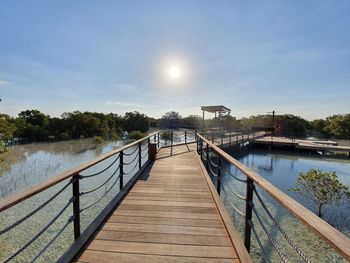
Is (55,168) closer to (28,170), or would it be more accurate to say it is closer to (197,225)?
(28,170)

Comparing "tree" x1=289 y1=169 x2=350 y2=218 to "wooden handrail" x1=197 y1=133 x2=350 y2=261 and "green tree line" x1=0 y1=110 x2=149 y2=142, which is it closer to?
"wooden handrail" x1=197 y1=133 x2=350 y2=261

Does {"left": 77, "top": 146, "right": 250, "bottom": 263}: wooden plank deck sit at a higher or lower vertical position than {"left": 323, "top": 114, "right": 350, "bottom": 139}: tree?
lower

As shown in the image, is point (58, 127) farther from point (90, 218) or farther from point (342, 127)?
point (342, 127)

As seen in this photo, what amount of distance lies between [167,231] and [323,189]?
550 cm

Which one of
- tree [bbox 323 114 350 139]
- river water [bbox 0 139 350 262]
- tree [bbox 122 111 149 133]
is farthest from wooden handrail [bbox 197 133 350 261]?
tree [bbox 122 111 149 133]

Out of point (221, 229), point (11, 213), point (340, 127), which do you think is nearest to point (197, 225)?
point (221, 229)

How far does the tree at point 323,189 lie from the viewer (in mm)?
6059

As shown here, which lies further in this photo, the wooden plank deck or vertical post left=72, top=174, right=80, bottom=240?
vertical post left=72, top=174, right=80, bottom=240

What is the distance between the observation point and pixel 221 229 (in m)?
2.49

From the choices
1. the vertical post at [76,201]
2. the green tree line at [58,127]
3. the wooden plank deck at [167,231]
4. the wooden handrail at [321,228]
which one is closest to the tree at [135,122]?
the green tree line at [58,127]

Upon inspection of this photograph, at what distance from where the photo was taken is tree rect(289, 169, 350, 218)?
6.06 metres

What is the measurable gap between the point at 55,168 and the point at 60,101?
523 inches

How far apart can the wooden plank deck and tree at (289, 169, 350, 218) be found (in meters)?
4.02

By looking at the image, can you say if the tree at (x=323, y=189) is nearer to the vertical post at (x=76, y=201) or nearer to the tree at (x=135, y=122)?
the vertical post at (x=76, y=201)
